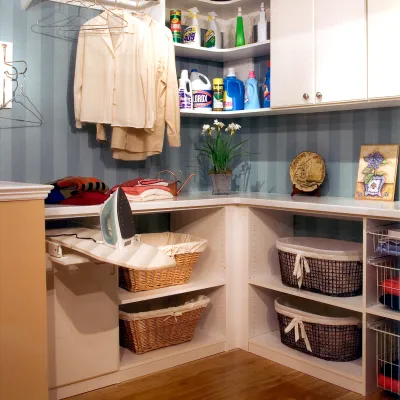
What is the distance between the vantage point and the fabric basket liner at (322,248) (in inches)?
103

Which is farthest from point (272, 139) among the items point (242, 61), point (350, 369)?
point (350, 369)

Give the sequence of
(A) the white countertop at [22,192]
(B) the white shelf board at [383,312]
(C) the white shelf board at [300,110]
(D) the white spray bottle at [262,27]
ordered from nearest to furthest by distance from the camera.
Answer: (A) the white countertop at [22,192], (B) the white shelf board at [383,312], (C) the white shelf board at [300,110], (D) the white spray bottle at [262,27]

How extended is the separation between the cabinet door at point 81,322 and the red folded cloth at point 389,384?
1230mm

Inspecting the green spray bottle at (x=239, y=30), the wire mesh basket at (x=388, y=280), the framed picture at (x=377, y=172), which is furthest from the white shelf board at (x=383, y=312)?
the green spray bottle at (x=239, y=30)

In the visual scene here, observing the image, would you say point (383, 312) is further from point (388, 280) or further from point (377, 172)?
point (377, 172)

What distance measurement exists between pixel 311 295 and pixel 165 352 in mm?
818

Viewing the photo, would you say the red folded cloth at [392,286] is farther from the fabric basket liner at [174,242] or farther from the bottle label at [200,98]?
the bottle label at [200,98]

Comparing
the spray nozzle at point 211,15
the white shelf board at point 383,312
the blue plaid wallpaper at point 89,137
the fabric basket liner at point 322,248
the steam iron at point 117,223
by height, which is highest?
the spray nozzle at point 211,15

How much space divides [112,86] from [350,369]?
1850 mm

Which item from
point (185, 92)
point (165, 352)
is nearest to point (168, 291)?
point (165, 352)

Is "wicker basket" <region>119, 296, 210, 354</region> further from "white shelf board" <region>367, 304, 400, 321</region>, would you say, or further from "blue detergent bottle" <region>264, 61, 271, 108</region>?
"blue detergent bottle" <region>264, 61, 271, 108</region>

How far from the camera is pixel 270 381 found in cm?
267

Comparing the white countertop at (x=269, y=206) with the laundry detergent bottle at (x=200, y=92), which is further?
the laundry detergent bottle at (x=200, y=92)

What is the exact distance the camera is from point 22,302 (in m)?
1.99
